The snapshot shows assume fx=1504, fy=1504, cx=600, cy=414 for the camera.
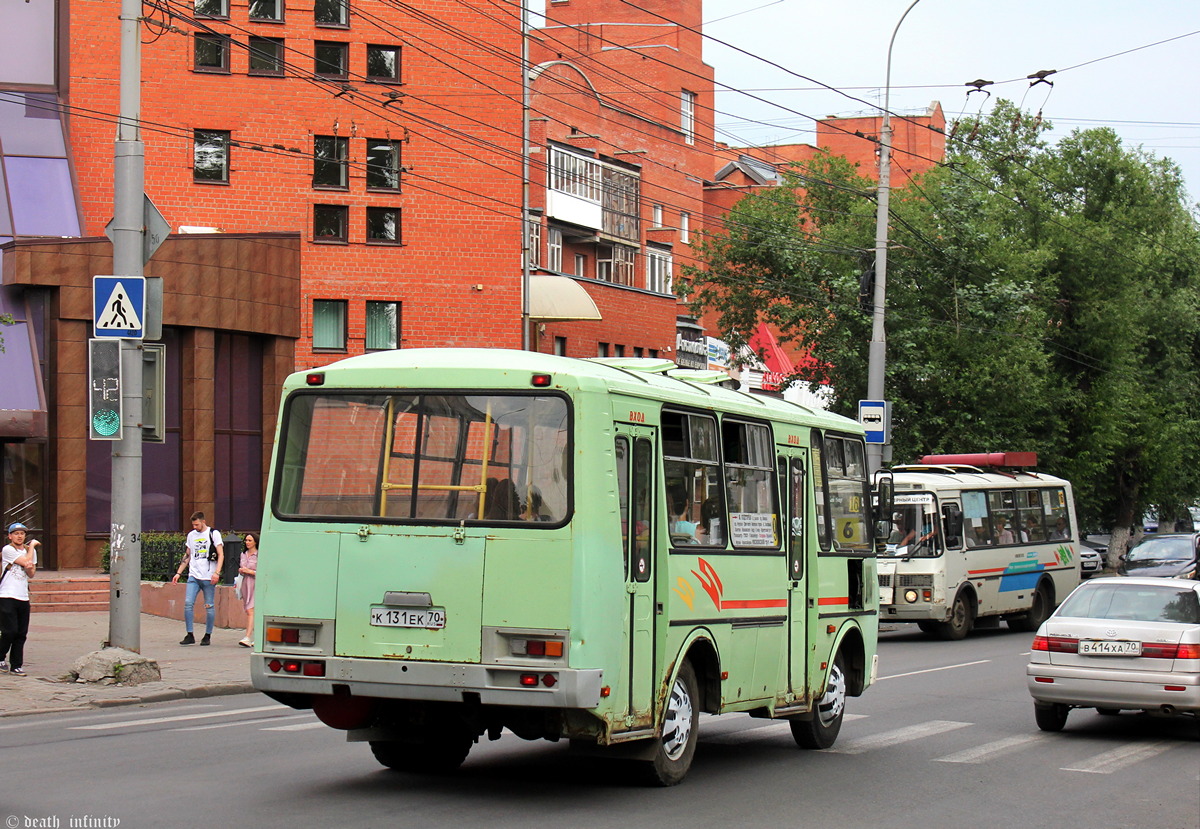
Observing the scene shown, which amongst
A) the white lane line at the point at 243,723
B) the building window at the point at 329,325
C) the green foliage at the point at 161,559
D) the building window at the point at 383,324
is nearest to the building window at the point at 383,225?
the building window at the point at 383,324

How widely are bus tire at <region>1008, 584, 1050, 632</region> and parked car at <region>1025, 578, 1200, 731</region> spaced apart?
1496 cm

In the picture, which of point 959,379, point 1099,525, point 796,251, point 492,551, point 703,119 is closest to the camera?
point 492,551

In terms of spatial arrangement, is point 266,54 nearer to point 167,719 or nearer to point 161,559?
point 161,559

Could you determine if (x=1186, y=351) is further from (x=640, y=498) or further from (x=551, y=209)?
(x=640, y=498)

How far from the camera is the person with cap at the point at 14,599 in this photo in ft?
55.4

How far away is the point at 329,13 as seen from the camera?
4222 centimetres

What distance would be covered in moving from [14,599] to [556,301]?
91.8 feet

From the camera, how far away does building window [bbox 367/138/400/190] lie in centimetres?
4212

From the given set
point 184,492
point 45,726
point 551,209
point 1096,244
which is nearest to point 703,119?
point 551,209

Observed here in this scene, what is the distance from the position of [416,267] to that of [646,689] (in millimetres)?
33690

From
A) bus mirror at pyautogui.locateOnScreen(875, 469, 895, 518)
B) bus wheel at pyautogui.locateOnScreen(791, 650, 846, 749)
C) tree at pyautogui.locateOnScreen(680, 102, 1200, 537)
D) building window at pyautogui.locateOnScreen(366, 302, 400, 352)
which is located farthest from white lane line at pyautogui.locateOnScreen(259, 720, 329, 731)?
building window at pyautogui.locateOnScreen(366, 302, 400, 352)

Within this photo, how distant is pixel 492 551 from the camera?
909cm

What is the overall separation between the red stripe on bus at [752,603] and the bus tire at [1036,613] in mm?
18222

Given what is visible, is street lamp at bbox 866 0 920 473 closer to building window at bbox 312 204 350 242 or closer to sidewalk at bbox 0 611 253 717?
sidewalk at bbox 0 611 253 717
